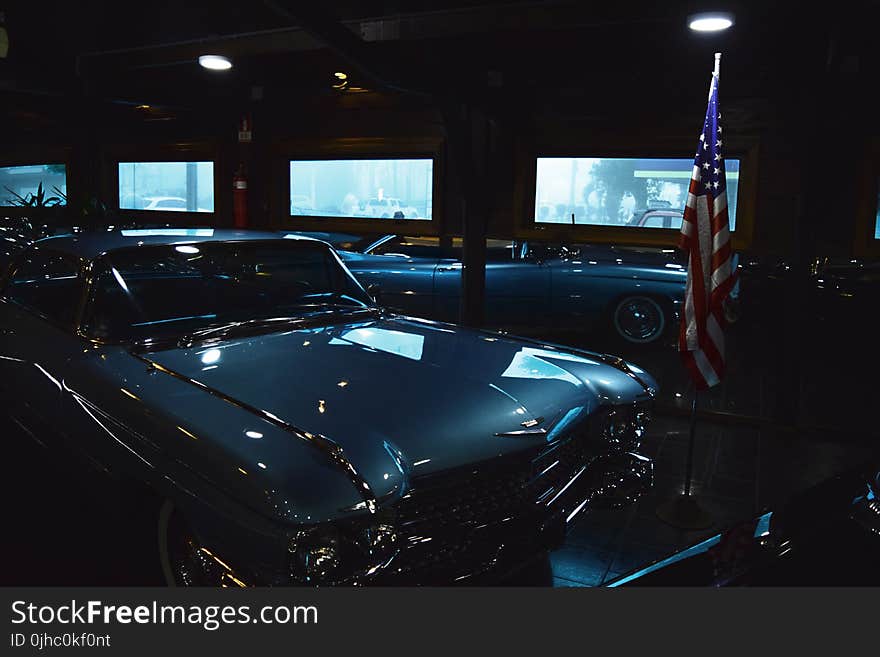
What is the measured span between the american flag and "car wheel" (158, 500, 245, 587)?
9.35 ft

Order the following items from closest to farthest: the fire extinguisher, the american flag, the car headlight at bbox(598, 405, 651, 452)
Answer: the car headlight at bbox(598, 405, 651, 452), the american flag, the fire extinguisher

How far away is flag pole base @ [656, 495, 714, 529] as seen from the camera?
13.5ft

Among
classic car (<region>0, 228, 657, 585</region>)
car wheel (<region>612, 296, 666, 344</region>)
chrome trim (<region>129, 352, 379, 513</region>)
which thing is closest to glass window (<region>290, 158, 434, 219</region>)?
car wheel (<region>612, 296, 666, 344</region>)

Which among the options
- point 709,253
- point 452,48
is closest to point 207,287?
point 709,253

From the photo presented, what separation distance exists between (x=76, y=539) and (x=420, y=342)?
6.50 ft

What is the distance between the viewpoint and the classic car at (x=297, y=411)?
2410mm

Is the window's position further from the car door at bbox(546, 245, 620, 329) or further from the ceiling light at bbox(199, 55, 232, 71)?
the car door at bbox(546, 245, 620, 329)

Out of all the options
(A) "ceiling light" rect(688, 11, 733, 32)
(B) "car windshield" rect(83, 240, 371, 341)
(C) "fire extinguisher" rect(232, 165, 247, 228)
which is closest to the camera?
(B) "car windshield" rect(83, 240, 371, 341)

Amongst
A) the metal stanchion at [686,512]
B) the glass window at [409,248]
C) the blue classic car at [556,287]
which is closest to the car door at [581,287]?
the blue classic car at [556,287]

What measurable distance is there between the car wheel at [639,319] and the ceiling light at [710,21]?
354 cm

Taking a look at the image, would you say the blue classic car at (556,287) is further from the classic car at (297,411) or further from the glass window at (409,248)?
the classic car at (297,411)

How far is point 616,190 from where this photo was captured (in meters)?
9.73
